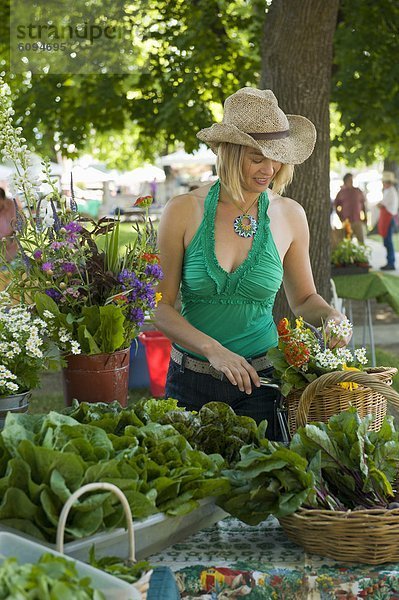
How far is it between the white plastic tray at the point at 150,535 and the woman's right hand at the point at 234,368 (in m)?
0.55

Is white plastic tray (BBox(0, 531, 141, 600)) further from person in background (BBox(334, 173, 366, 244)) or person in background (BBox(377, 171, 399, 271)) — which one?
person in background (BBox(334, 173, 366, 244))

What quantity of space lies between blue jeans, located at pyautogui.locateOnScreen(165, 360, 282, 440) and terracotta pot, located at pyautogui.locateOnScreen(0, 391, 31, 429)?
0.74 meters

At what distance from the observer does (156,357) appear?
686 centimetres

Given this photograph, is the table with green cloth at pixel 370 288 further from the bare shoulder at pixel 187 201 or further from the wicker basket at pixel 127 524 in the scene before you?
the wicker basket at pixel 127 524

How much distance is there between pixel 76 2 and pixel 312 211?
10.2ft

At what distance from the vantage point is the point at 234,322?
274 cm

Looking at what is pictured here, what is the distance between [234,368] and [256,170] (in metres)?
0.62

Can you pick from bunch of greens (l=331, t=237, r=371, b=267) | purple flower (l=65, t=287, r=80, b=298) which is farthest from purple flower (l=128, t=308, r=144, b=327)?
bunch of greens (l=331, t=237, r=371, b=267)

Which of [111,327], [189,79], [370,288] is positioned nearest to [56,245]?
[111,327]

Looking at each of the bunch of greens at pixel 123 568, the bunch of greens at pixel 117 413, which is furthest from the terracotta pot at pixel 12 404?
the bunch of greens at pixel 123 568

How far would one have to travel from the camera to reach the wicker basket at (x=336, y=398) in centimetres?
212

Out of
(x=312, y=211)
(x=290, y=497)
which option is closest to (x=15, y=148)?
(x=290, y=497)

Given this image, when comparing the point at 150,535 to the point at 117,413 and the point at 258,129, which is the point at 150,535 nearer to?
the point at 117,413

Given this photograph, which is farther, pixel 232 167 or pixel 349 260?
pixel 349 260
